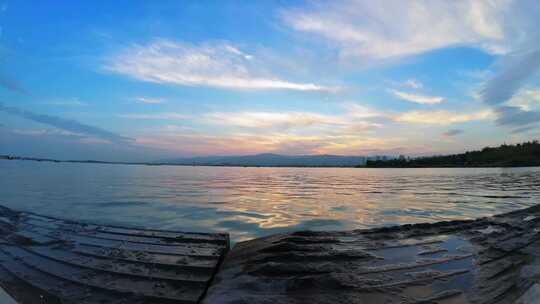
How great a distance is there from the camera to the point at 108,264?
3.95m

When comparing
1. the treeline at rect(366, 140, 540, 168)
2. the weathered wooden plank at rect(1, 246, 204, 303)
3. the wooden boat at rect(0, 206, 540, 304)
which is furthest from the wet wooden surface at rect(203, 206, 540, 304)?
the treeline at rect(366, 140, 540, 168)

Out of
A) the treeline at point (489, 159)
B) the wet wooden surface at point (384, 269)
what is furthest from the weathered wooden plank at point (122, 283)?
the treeline at point (489, 159)

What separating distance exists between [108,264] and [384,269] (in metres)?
4.02

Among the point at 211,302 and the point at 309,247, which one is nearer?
the point at 211,302

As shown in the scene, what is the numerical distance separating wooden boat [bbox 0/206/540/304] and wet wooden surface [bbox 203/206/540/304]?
0.04ft

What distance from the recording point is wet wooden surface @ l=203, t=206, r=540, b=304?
290 centimetres

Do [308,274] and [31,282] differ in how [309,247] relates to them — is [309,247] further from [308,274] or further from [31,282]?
[31,282]

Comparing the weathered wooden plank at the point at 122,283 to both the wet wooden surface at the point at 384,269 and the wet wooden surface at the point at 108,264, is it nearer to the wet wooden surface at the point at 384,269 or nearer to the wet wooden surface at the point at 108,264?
the wet wooden surface at the point at 108,264

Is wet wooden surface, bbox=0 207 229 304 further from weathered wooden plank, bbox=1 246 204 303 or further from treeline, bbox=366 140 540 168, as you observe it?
treeline, bbox=366 140 540 168

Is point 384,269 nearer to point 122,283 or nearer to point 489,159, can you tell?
point 122,283

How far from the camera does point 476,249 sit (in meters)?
4.62

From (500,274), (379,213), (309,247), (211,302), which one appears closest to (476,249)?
(500,274)

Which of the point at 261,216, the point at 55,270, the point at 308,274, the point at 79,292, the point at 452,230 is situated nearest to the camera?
the point at 79,292

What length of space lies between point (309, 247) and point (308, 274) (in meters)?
1.24
